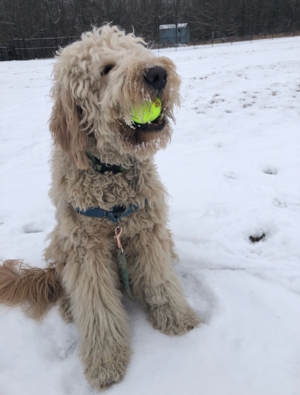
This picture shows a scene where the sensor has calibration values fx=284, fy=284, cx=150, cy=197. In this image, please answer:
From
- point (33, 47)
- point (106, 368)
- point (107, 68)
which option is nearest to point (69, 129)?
point (107, 68)

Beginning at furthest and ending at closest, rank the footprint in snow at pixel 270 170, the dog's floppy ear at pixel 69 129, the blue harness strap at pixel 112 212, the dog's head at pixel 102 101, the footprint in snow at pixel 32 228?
the footprint in snow at pixel 270 170 → the footprint in snow at pixel 32 228 → the blue harness strap at pixel 112 212 → the dog's floppy ear at pixel 69 129 → the dog's head at pixel 102 101

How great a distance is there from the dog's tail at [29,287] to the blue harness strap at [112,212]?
0.78m

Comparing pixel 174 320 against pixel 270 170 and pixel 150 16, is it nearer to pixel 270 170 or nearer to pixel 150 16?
pixel 270 170

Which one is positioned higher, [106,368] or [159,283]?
[159,283]

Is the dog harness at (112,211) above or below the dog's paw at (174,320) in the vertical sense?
above

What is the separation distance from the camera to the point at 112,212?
1870mm

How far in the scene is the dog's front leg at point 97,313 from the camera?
1859mm

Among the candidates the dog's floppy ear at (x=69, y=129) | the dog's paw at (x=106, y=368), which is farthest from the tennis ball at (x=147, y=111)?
the dog's paw at (x=106, y=368)

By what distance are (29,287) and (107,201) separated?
1.03 meters

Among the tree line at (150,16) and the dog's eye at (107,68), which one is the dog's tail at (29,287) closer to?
the dog's eye at (107,68)

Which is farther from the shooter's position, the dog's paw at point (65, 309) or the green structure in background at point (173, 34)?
the green structure in background at point (173, 34)

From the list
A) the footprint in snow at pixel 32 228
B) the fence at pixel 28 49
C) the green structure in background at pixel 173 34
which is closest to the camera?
the footprint in snow at pixel 32 228

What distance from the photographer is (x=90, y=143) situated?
182 cm

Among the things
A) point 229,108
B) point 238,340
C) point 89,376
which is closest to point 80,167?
point 89,376
